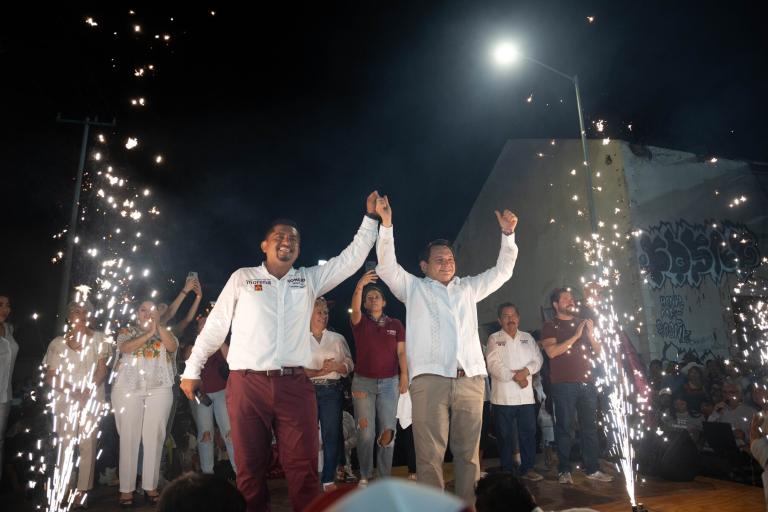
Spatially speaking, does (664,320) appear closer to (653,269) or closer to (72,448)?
(653,269)

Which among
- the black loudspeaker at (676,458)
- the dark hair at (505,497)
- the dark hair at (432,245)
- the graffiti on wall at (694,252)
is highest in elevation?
the graffiti on wall at (694,252)

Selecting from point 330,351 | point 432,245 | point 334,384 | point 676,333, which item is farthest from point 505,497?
point 676,333

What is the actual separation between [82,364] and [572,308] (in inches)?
225

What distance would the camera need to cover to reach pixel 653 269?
11234 millimetres

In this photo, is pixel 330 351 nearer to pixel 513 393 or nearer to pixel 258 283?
pixel 513 393

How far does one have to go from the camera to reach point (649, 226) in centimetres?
1147

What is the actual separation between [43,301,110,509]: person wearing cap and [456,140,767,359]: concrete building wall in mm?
9790

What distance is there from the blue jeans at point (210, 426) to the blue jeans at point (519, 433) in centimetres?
317

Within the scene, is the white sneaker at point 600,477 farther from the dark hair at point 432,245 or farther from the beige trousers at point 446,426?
the dark hair at point 432,245

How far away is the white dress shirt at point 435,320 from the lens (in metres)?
4.14

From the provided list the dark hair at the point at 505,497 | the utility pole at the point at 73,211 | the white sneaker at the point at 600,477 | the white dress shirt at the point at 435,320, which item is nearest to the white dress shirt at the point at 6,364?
the white dress shirt at the point at 435,320

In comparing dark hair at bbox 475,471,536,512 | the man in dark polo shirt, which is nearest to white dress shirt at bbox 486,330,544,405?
the man in dark polo shirt

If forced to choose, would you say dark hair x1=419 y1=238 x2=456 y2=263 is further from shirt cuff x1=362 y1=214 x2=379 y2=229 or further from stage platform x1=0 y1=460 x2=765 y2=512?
stage platform x1=0 y1=460 x2=765 y2=512

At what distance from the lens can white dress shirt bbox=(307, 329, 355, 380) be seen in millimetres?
6293
